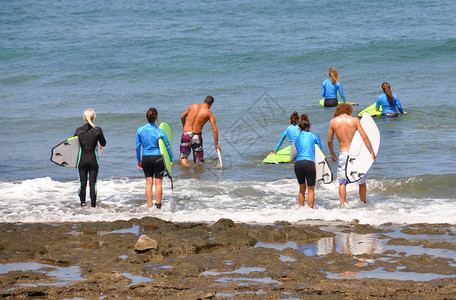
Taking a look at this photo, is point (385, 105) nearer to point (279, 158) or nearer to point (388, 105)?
point (388, 105)

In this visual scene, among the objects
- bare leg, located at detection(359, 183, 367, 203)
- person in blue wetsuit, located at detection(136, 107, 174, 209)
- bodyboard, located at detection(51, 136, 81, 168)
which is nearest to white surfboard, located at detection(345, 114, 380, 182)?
bare leg, located at detection(359, 183, 367, 203)

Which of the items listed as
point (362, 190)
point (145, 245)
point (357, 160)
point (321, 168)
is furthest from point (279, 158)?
point (145, 245)

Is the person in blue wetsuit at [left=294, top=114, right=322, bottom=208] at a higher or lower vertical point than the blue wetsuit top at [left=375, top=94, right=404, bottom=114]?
lower

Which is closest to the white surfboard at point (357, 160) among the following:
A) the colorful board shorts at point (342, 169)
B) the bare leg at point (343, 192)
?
the colorful board shorts at point (342, 169)

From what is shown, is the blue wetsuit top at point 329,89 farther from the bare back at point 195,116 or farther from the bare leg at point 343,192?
the bare leg at point 343,192

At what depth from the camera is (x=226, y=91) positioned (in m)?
22.8

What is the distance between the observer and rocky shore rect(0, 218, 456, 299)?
480cm

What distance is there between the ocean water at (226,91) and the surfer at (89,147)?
16.8 inches

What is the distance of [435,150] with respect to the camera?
12.5 metres

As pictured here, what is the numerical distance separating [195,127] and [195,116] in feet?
0.75

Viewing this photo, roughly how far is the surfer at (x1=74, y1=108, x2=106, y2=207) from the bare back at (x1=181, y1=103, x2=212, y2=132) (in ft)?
10.7

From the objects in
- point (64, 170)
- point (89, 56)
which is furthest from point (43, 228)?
point (89, 56)

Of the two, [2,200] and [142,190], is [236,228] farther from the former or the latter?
[2,200]

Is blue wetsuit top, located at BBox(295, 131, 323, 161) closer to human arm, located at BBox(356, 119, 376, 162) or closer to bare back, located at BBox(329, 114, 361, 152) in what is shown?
bare back, located at BBox(329, 114, 361, 152)
